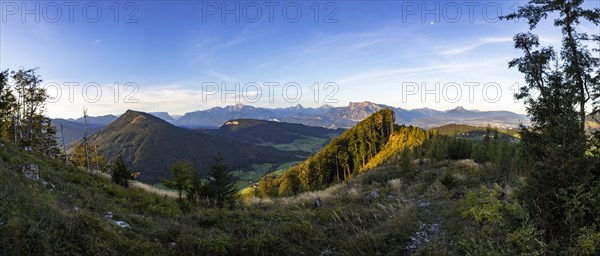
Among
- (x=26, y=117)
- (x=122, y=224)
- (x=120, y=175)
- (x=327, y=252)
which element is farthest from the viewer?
(x=26, y=117)

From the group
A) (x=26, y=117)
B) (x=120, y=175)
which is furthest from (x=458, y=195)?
(x=26, y=117)

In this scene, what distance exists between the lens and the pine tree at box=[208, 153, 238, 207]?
18031mm

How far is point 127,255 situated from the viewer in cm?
673

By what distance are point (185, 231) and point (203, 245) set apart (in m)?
1.02

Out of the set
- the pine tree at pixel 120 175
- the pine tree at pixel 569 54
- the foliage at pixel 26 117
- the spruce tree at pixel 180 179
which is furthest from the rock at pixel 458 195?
the foliage at pixel 26 117

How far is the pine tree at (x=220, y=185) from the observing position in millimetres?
18031

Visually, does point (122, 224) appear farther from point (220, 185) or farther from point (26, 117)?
point (26, 117)

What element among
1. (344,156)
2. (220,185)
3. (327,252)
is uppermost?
(327,252)

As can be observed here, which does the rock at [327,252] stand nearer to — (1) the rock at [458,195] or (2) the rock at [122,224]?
(2) the rock at [122,224]

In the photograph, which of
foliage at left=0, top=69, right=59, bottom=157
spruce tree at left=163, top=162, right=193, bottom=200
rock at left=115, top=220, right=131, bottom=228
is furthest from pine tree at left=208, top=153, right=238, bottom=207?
foliage at left=0, top=69, right=59, bottom=157

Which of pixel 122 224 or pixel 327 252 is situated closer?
pixel 327 252

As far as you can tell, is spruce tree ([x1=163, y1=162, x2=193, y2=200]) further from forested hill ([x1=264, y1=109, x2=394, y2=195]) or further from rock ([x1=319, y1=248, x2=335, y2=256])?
forested hill ([x1=264, y1=109, x2=394, y2=195])

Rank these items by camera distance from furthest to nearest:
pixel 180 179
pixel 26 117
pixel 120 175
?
pixel 26 117, pixel 120 175, pixel 180 179

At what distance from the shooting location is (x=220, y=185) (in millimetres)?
18984
